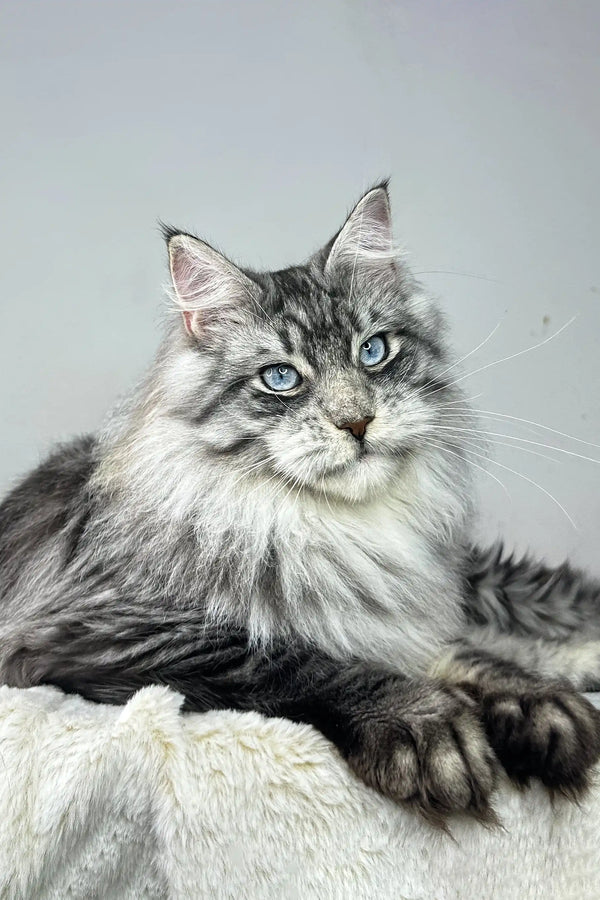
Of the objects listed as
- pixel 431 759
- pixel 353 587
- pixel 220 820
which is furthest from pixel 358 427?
pixel 220 820

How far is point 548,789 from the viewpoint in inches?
51.2

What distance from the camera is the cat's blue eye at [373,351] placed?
167cm

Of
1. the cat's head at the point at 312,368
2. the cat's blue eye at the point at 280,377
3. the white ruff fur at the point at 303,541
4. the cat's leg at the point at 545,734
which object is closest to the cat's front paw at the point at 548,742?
the cat's leg at the point at 545,734

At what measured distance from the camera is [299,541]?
1.62m

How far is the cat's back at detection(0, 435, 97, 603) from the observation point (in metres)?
1.78

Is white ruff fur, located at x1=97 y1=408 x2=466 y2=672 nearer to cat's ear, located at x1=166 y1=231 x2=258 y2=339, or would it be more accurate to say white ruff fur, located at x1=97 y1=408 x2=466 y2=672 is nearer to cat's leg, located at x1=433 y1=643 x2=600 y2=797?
cat's ear, located at x1=166 y1=231 x2=258 y2=339

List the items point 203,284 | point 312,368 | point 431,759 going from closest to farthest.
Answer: point 431,759 < point 312,368 < point 203,284

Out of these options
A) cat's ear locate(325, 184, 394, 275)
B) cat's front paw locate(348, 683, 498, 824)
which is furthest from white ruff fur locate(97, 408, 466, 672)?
cat's ear locate(325, 184, 394, 275)

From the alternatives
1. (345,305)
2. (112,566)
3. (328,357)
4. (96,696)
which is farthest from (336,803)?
(345,305)

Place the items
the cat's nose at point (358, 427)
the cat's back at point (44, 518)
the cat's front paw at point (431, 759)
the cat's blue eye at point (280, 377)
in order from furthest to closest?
the cat's back at point (44, 518) → the cat's blue eye at point (280, 377) → the cat's nose at point (358, 427) → the cat's front paw at point (431, 759)

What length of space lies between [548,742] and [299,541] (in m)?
0.55

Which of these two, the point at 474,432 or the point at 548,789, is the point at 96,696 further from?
the point at 474,432

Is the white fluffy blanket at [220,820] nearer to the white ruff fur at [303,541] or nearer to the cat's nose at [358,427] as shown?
the white ruff fur at [303,541]

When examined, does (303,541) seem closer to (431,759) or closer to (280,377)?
(280,377)
